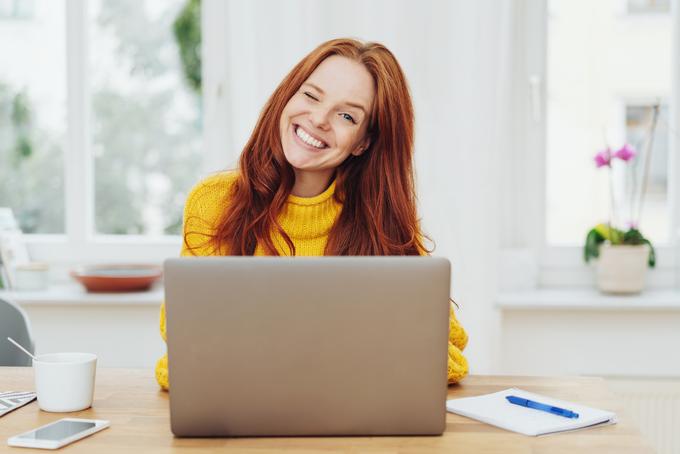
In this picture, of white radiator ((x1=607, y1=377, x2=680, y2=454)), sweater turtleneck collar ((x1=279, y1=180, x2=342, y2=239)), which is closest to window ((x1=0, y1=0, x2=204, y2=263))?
sweater turtleneck collar ((x1=279, y1=180, x2=342, y2=239))

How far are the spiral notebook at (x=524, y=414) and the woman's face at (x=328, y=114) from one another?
59 centimetres

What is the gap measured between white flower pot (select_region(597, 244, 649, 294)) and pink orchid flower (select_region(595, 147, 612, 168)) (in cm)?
26

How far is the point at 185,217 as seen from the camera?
1756mm

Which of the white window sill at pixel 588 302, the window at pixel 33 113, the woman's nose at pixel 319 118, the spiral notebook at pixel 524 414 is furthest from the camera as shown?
→ the window at pixel 33 113

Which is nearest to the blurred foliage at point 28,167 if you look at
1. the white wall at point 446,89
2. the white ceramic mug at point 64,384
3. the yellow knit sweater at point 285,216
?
the white wall at point 446,89

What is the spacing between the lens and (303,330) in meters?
1.07

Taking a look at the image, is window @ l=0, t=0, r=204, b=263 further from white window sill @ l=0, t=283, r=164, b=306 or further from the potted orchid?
the potted orchid

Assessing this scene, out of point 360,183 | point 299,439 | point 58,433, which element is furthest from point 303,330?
point 360,183

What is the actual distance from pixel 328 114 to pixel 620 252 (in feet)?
4.57

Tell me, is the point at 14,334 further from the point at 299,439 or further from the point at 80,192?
the point at 80,192

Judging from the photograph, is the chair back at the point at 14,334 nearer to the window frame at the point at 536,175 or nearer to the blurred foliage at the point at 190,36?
the blurred foliage at the point at 190,36

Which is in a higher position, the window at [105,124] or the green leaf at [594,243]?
the window at [105,124]

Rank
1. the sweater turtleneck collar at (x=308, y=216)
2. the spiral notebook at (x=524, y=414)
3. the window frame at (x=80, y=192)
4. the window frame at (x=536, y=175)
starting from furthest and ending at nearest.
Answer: the window frame at (x=80, y=192) → the window frame at (x=536, y=175) → the sweater turtleneck collar at (x=308, y=216) → the spiral notebook at (x=524, y=414)

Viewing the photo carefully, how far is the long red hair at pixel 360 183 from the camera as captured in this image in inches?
67.6
